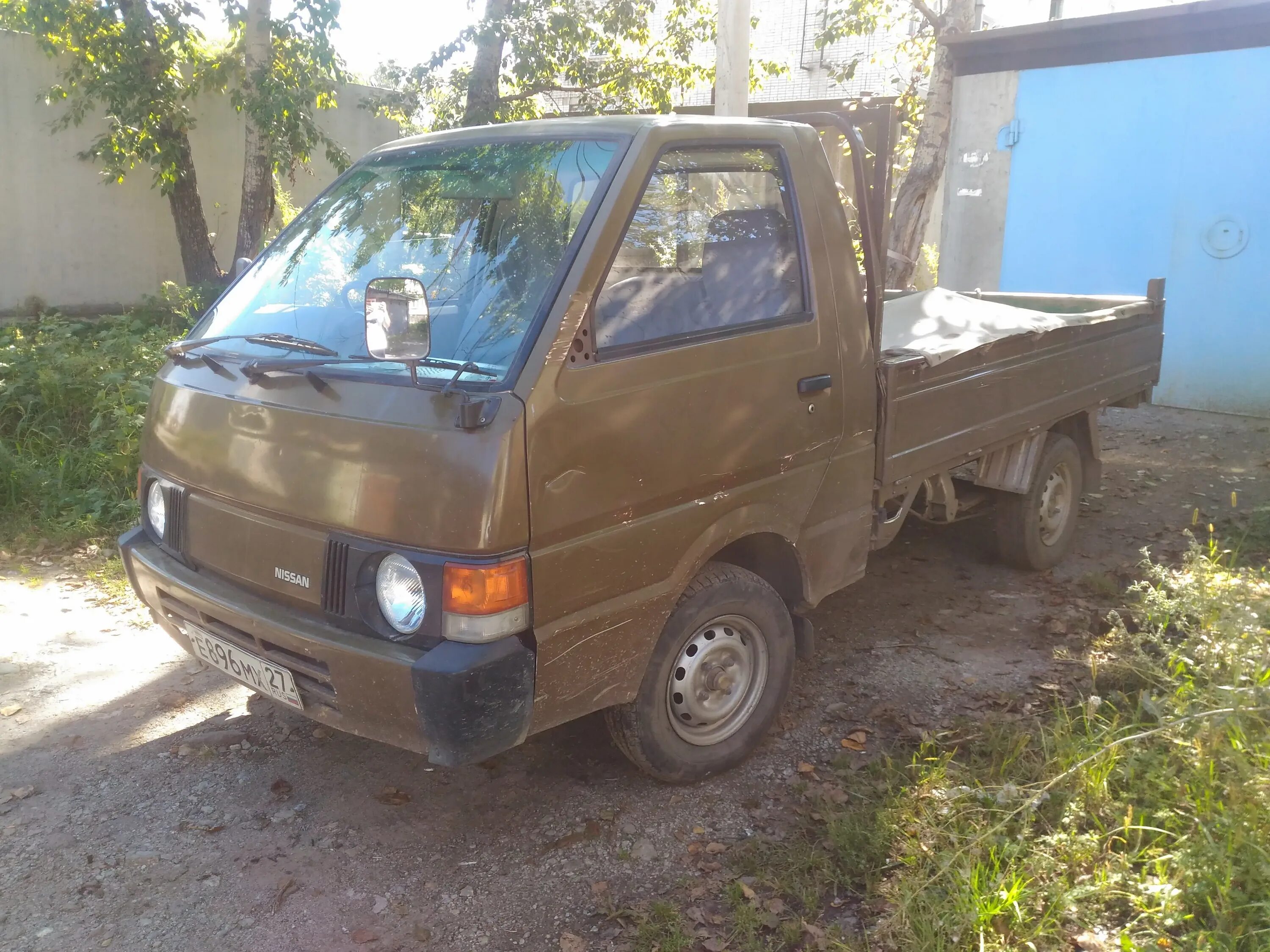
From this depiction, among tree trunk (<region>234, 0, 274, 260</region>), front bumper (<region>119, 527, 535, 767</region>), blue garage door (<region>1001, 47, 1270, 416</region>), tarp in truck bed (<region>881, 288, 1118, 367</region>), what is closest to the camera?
front bumper (<region>119, 527, 535, 767</region>)

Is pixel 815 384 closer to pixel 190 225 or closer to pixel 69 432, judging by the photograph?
pixel 69 432

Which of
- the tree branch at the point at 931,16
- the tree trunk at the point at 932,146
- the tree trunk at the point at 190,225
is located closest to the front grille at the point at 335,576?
the tree trunk at the point at 932,146

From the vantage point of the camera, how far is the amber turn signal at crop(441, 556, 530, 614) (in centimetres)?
251

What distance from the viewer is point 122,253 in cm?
1098

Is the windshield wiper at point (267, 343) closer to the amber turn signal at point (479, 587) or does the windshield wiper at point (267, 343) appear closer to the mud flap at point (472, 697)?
the amber turn signal at point (479, 587)

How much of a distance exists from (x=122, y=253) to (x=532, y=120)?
9405 mm

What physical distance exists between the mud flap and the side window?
0.89 m

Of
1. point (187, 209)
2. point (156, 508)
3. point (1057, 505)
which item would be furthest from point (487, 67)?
point (156, 508)

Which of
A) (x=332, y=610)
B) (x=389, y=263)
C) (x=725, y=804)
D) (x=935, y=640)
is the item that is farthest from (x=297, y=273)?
(x=935, y=640)

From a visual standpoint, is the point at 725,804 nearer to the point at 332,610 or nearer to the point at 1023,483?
the point at 332,610

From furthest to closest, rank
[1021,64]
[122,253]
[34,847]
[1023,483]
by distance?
[122,253], [1021,64], [1023,483], [34,847]

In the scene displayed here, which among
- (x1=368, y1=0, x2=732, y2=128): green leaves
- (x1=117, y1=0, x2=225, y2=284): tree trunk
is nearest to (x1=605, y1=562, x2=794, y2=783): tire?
(x1=368, y1=0, x2=732, y2=128): green leaves

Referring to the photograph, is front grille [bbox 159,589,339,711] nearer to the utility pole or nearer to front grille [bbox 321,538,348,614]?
front grille [bbox 321,538,348,614]

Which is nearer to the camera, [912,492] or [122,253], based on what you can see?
[912,492]
